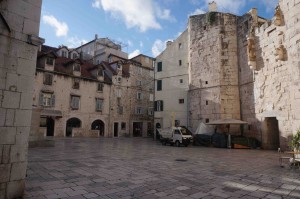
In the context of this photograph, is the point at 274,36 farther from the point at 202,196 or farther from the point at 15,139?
the point at 15,139

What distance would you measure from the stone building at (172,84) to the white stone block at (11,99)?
21.2m

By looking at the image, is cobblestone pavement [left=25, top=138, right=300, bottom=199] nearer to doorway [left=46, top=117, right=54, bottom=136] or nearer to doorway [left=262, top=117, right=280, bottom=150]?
doorway [left=262, top=117, right=280, bottom=150]

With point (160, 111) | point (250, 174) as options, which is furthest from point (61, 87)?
point (250, 174)

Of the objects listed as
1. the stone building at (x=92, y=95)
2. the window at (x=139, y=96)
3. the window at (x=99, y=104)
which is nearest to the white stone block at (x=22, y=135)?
the stone building at (x=92, y=95)

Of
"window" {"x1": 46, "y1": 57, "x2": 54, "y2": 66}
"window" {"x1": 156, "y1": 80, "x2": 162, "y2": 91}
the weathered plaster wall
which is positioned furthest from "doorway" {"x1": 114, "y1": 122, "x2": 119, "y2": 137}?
"window" {"x1": 46, "y1": 57, "x2": 54, "y2": 66}

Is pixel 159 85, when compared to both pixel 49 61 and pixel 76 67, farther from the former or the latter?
pixel 49 61

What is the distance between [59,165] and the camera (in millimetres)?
8406

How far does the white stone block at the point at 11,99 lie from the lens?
425cm

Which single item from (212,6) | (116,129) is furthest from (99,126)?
(212,6)

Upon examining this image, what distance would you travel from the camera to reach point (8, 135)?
14.1 ft

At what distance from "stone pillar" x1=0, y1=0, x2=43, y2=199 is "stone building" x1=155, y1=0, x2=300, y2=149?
12903 mm

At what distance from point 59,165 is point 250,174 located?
7.31 m

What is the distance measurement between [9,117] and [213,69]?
65.0 feet

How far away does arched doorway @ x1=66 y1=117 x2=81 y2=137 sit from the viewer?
89.9 ft
